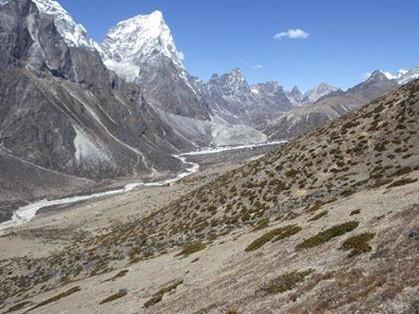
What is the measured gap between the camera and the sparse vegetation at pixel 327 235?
Answer: 3081cm

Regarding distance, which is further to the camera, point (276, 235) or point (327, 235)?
point (276, 235)

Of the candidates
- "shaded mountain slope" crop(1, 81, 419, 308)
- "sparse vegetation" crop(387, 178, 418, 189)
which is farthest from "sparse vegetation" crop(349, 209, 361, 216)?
"shaded mountain slope" crop(1, 81, 419, 308)

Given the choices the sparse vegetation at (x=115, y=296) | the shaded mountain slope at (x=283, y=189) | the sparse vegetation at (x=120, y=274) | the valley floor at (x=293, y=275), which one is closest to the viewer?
the valley floor at (x=293, y=275)

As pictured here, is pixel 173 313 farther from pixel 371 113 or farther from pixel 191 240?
pixel 371 113

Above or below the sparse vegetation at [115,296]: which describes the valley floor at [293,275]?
above

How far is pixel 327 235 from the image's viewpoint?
31125 mm

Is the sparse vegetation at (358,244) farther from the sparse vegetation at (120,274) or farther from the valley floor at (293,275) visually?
the sparse vegetation at (120,274)

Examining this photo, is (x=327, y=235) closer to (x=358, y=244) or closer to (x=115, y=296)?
(x=358, y=244)

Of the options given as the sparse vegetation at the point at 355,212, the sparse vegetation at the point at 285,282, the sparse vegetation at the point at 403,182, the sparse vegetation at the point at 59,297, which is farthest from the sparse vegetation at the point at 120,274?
the sparse vegetation at the point at 285,282

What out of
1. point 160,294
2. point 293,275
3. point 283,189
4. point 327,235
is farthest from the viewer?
point 283,189

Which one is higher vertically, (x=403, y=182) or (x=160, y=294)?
(x=403, y=182)

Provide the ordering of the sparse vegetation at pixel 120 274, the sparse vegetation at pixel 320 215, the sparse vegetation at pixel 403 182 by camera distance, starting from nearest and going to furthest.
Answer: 1. the sparse vegetation at pixel 320 215
2. the sparse vegetation at pixel 403 182
3. the sparse vegetation at pixel 120 274

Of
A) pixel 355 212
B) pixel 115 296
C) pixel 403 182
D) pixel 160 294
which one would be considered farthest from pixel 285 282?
pixel 115 296

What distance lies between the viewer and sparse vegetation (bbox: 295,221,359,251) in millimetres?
30812
